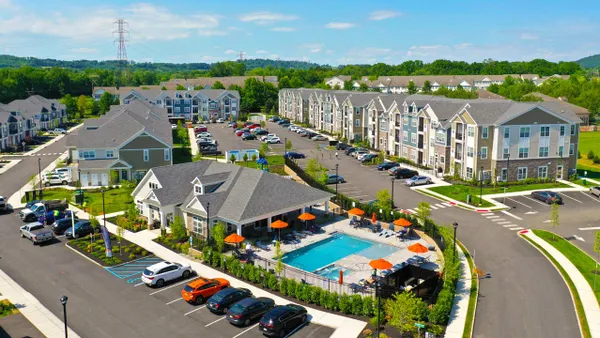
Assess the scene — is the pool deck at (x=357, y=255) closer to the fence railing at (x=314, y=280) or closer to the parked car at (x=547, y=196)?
the fence railing at (x=314, y=280)

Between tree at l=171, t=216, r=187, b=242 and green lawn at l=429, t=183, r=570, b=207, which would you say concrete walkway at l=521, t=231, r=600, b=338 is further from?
tree at l=171, t=216, r=187, b=242

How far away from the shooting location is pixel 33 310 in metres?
30.8

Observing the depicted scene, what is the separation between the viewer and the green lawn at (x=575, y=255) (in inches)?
1387

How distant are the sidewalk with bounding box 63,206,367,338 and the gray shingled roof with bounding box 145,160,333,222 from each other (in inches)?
156

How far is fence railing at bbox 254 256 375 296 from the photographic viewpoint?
32.0 metres

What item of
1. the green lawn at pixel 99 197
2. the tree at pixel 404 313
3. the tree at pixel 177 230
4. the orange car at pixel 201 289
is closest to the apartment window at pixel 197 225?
the tree at pixel 177 230

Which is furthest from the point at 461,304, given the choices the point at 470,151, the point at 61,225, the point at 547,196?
the point at 470,151

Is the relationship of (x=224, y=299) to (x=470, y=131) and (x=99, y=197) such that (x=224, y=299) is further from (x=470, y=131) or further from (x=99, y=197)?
(x=470, y=131)

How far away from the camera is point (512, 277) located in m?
35.2

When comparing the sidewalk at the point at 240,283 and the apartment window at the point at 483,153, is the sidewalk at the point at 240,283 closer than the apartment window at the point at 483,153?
Yes

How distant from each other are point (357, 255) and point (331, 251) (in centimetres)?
231

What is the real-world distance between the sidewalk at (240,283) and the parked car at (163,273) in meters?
1.38

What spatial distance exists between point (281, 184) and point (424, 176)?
26.7 meters

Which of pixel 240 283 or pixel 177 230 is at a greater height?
pixel 177 230
